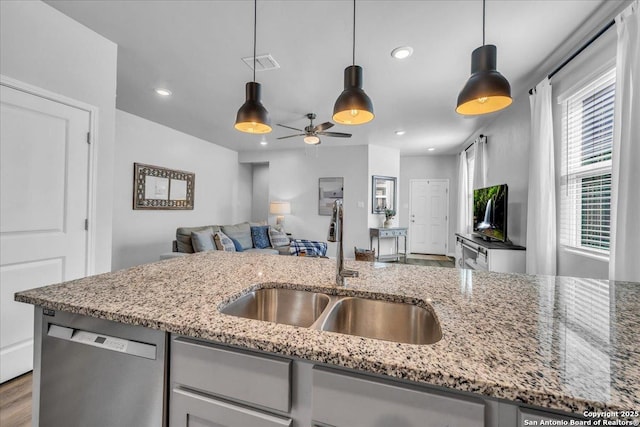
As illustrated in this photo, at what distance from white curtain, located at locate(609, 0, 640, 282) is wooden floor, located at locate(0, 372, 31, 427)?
3.64 metres

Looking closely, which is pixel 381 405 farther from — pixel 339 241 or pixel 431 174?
pixel 431 174

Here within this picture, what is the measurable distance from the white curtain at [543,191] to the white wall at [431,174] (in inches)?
164

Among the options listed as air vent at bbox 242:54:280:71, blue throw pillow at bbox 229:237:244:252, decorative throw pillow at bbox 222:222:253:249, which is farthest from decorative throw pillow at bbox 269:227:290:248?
air vent at bbox 242:54:280:71

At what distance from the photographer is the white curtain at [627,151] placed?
1.66 meters

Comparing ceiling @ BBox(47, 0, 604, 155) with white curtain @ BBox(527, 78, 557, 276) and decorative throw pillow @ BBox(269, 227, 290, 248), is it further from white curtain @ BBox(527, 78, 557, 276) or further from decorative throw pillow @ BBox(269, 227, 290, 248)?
decorative throw pillow @ BBox(269, 227, 290, 248)

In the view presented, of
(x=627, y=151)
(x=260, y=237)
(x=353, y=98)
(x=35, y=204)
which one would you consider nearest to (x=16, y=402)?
(x=35, y=204)

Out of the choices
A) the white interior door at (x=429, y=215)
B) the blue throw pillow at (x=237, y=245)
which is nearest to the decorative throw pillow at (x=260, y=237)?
the blue throw pillow at (x=237, y=245)

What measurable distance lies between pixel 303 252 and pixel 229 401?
3.90 meters

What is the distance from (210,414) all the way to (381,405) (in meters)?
0.49

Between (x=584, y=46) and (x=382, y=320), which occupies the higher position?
(x=584, y=46)

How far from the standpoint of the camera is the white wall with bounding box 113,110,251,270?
4062 millimetres

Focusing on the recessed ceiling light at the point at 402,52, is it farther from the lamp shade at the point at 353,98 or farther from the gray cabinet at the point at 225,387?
the gray cabinet at the point at 225,387

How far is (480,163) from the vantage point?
4.68 m

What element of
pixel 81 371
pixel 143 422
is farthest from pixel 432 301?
pixel 81 371
